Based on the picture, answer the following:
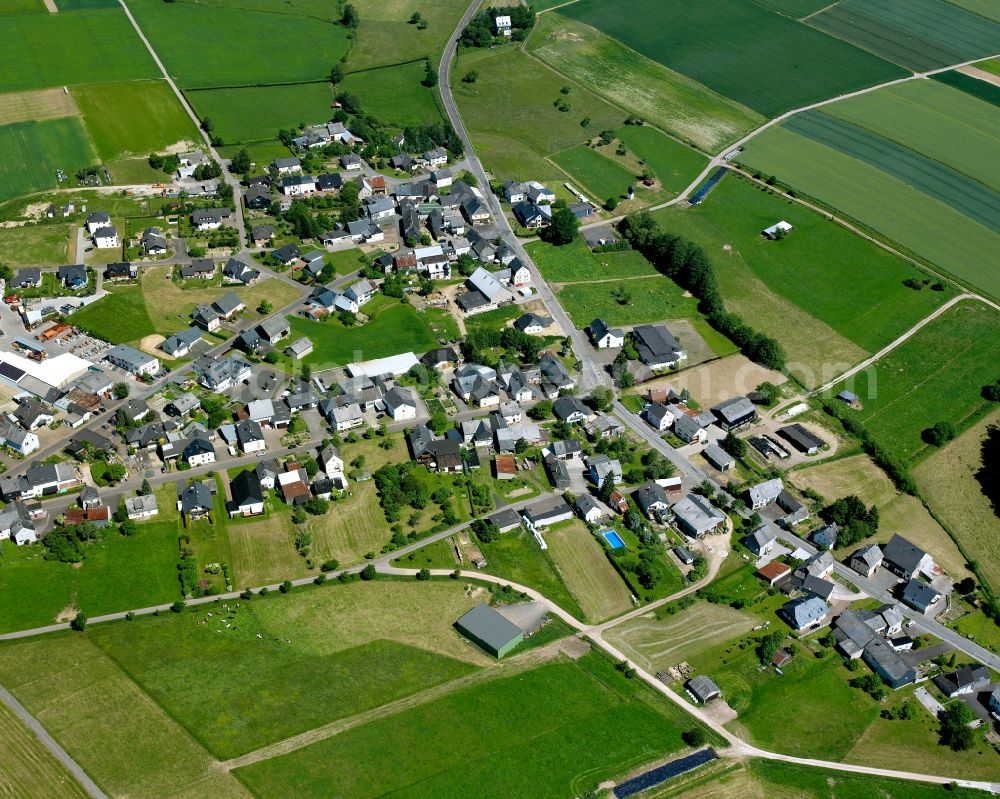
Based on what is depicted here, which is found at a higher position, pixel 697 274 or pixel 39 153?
pixel 697 274

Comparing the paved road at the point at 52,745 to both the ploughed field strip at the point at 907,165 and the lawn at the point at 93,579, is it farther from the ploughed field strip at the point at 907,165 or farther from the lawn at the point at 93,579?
the ploughed field strip at the point at 907,165

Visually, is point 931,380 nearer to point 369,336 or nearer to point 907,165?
point 907,165

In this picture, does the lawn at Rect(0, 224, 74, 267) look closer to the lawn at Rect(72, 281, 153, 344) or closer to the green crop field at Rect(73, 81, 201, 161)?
the lawn at Rect(72, 281, 153, 344)

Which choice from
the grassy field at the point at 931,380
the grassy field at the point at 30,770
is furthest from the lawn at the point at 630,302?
the grassy field at the point at 30,770

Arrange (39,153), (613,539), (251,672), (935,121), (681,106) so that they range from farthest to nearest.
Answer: (681,106) < (935,121) < (39,153) < (613,539) < (251,672)

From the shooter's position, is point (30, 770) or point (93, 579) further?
point (93, 579)

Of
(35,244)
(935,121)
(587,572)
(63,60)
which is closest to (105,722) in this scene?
(587,572)

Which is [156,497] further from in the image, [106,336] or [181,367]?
[106,336]
